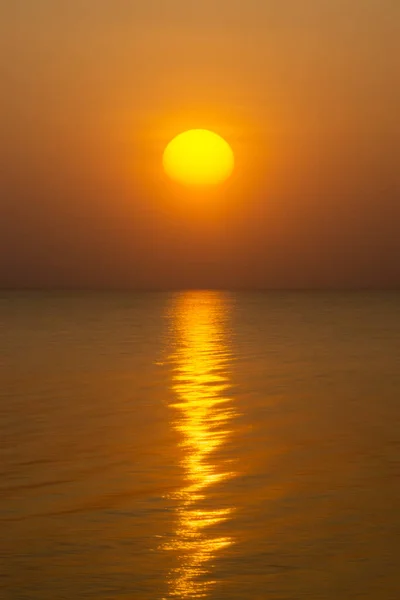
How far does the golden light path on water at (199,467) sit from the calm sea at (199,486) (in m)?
0.02

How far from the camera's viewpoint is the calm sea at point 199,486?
6441 millimetres

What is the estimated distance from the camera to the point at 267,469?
10023 mm

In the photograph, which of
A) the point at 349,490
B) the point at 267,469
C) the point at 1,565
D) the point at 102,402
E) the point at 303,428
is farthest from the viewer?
the point at 102,402

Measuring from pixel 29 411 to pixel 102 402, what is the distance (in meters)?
1.54

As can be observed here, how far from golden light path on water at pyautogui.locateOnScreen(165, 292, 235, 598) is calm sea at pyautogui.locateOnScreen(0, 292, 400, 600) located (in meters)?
0.02

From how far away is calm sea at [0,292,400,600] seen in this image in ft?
21.1

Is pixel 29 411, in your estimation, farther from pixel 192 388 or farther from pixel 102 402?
pixel 192 388

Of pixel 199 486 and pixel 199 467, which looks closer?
pixel 199 486

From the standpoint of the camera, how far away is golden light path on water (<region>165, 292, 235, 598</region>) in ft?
→ 21.4

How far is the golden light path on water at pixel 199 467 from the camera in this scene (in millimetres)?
6535

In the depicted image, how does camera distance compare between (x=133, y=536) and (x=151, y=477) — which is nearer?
(x=133, y=536)

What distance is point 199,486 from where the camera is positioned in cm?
913

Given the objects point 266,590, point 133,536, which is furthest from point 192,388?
point 266,590

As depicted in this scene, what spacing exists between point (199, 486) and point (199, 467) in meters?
0.97
